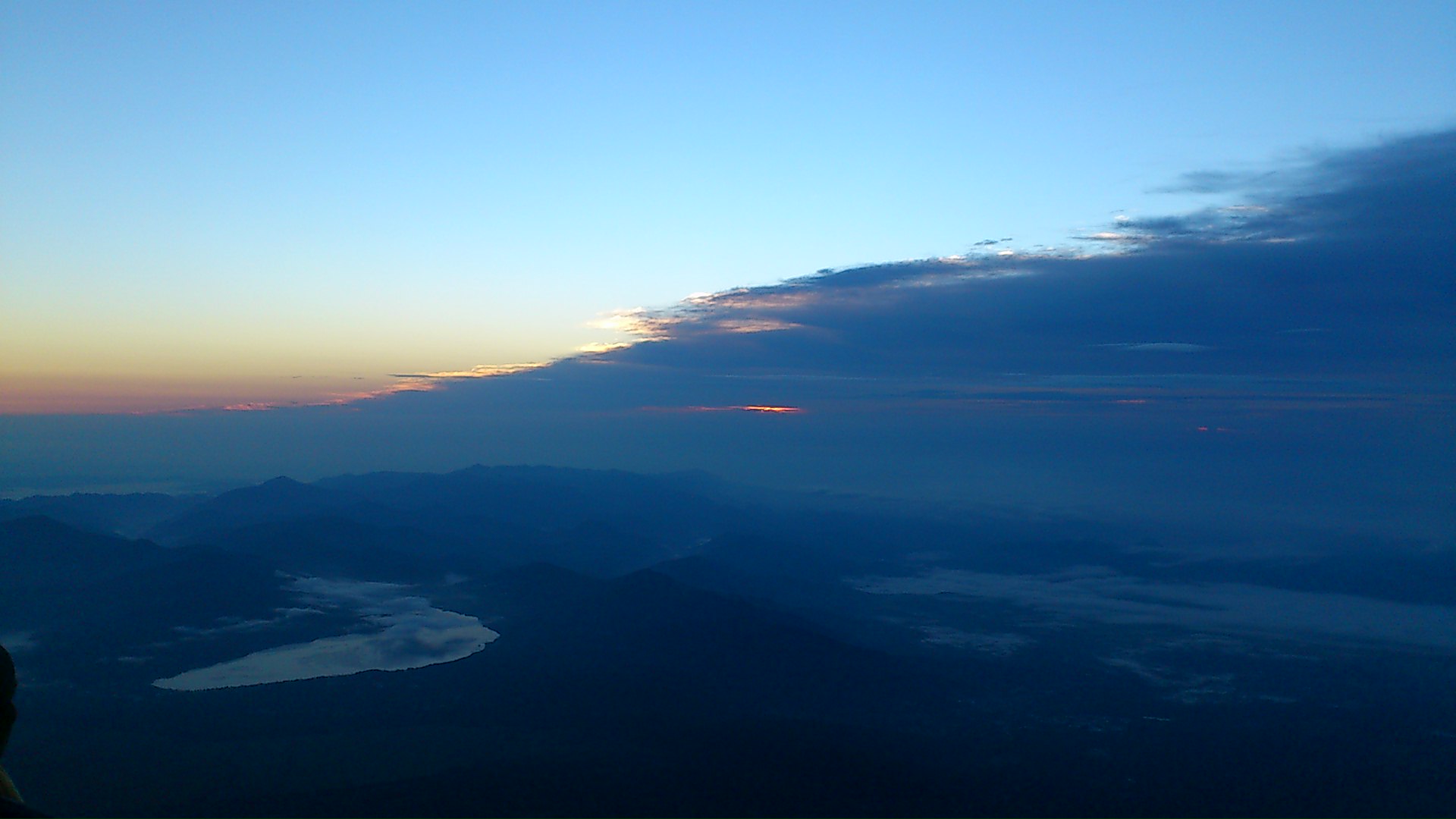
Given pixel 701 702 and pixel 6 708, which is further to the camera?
pixel 701 702

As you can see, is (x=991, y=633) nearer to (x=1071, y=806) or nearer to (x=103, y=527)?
(x=1071, y=806)

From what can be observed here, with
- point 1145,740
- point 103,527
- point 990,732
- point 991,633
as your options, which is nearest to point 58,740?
point 990,732

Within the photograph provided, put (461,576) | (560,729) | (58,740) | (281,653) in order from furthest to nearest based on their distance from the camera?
(461,576) → (281,653) → (560,729) → (58,740)

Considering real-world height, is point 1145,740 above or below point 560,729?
below

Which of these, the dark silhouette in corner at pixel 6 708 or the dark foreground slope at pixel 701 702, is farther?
the dark foreground slope at pixel 701 702

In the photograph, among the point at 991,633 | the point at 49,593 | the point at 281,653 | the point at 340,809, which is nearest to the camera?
the point at 340,809

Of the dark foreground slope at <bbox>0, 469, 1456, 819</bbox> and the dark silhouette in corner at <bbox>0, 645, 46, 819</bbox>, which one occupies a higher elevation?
the dark silhouette in corner at <bbox>0, 645, 46, 819</bbox>

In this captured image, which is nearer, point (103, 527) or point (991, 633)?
point (991, 633)

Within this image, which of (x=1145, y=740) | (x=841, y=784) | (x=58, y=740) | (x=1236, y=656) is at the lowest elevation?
(x=1236, y=656)

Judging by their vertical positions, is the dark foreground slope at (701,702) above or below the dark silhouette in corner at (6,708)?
below

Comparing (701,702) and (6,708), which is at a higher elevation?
(6,708)

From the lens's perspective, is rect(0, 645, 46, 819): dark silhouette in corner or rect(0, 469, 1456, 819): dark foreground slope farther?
rect(0, 469, 1456, 819): dark foreground slope
